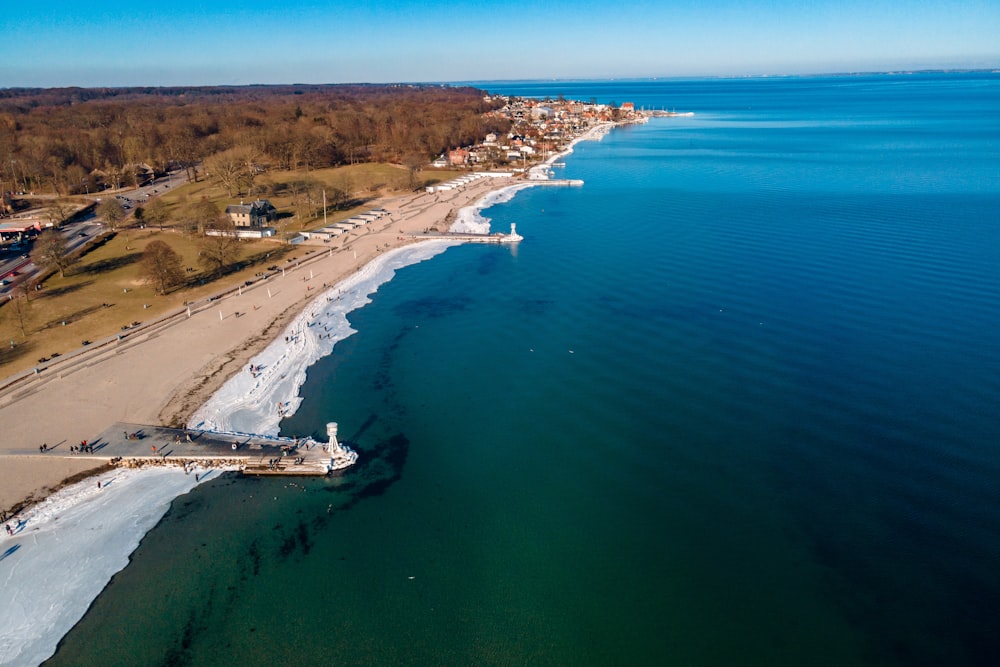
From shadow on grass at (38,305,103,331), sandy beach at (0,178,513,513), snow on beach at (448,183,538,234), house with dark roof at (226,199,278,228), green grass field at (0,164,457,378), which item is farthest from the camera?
snow on beach at (448,183,538,234)

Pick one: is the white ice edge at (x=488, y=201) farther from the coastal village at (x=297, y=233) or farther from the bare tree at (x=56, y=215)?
the bare tree at (x=56, y=215)

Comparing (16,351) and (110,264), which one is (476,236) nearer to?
(110,264)

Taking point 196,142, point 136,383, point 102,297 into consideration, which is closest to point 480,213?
point 102,297

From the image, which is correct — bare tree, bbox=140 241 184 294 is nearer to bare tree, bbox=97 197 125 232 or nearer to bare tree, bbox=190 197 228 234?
bare tree, bbox=190 197 228 234

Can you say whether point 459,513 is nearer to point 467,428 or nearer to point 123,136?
point 467,428

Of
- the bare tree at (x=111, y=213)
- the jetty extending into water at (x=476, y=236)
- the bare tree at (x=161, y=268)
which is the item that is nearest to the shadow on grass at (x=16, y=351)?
the bare tree at (x=161, y=268)

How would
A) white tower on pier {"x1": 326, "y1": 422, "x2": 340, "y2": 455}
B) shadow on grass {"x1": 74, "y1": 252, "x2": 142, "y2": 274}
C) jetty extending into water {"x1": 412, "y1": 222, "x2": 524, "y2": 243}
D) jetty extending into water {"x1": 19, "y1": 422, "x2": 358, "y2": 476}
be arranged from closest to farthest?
jetty extending into water {"x1": 19, "y1": 422, "x2": 358, "y2": 476}
white tower on pier {"x1": 326, "y1": 422, "x2": 340, "y2": 455}
shadow on grass {"x1": 74, "y1": 252, "x2": 142, "y2": 274}
jetty extending into water {"x1": 412, "y1": 222, "x2": 524, "y2": 243}

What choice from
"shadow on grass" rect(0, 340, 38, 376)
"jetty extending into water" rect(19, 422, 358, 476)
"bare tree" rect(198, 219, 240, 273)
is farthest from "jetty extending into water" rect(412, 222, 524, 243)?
"jetty extending into water" rect(19, 422, 358, 476)
